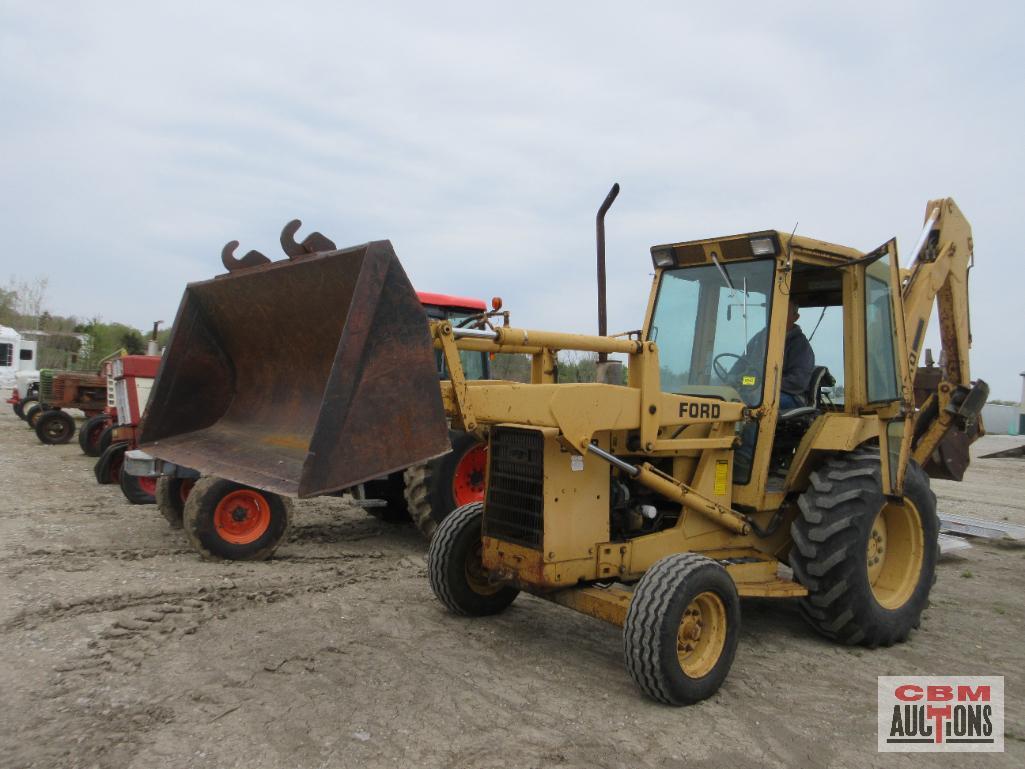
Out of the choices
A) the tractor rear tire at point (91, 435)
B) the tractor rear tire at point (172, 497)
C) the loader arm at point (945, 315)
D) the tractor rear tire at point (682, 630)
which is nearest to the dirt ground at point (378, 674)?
the tractor rear tire at point (682, 630)

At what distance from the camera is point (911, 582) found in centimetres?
518

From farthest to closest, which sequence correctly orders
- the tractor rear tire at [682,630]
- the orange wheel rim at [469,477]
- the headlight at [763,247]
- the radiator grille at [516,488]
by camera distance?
the orange wheel rim at [469,477] < the headlight at [763,247] < the radiator grille at [516,488] < the tractor rear tire at [682,630]

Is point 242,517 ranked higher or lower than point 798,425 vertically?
lower

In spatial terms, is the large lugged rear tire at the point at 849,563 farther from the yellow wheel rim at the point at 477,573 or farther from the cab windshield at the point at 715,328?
the yellow wheel rim at the point at 477,573

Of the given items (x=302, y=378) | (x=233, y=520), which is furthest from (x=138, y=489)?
(x=302, y=378)

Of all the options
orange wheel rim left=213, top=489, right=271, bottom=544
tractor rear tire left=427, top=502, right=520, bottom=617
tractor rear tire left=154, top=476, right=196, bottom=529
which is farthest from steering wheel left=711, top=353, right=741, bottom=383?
tractor rear tire left=154, top=476, right=196, bottom=529

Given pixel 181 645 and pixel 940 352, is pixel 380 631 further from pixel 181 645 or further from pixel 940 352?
pixel 940 352

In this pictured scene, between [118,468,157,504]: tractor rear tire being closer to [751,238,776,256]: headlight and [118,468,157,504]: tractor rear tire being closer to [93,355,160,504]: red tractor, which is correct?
[93,355,160,504]: red tractor

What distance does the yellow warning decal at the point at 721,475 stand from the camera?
481 cm

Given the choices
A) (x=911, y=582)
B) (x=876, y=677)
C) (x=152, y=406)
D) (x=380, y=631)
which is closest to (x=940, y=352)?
(x=911, y=582)

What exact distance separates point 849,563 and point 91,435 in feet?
44.1

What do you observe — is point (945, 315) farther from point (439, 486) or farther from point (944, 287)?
point (439, 486)

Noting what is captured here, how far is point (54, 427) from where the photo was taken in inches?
649

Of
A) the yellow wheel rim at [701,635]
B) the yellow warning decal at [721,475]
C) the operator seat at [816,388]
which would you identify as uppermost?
the operator seat at [816,388]
